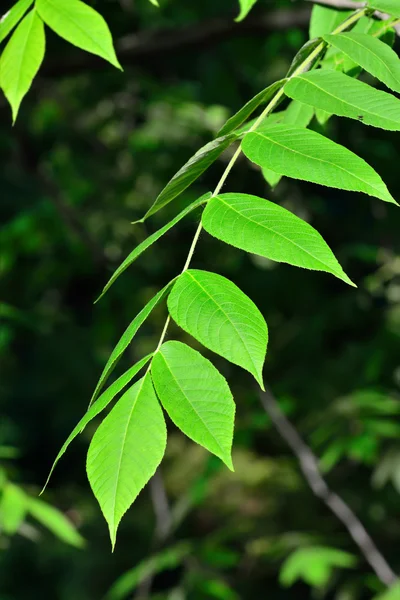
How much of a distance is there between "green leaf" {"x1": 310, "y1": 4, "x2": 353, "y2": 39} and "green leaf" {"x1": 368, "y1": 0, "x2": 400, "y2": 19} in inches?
Answer: 9.7

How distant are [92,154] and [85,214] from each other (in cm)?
37

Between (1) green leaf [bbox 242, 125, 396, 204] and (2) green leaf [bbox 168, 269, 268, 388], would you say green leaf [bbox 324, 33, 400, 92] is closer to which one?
(1) green leaf [bbox 242, 125, 396, 204]

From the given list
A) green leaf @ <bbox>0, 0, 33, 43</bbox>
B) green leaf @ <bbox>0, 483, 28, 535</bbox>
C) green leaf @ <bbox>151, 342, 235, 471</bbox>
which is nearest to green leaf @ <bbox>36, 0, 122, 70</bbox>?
green leaf @ <bbox>0, 0, 33, 43</bbox>

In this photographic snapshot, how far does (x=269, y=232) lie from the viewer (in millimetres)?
803

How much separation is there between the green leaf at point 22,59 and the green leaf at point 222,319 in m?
0.47

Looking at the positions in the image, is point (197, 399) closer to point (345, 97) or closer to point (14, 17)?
point (345, 97)

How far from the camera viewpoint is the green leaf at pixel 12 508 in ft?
6.07

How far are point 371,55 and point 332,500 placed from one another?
1771 millimetres

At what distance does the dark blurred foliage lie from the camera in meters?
2.63

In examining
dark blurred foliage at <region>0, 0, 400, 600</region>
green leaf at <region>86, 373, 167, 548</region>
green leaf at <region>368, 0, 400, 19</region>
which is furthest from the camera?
dark blurred foliage at <region>0, 0, 400, 600</region>

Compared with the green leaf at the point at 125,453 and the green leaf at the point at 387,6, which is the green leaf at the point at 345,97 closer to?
the green leaf at the point at 387,6

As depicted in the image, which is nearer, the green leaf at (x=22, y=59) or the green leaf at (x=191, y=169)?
the green leaf at (x=191, y=169)

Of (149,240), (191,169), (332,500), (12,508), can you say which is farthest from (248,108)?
(332,500)

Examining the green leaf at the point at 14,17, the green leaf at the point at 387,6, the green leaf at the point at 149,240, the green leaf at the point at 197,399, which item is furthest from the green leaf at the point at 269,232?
the green leaf at the point at 14,17
